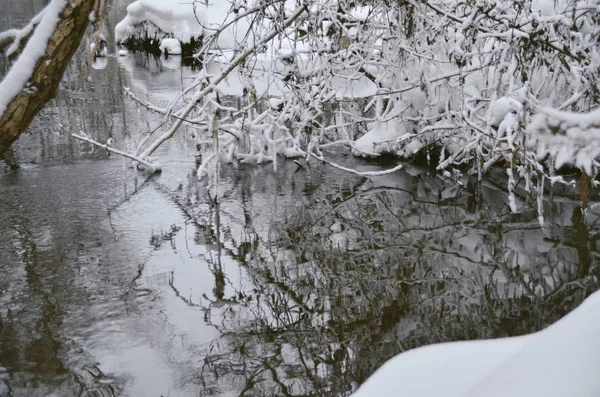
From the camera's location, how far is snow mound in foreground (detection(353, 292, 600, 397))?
2.44 meters

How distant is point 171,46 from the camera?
26125 mm

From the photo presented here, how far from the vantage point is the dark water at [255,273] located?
4957 mm

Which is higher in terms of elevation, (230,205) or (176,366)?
(230,205)

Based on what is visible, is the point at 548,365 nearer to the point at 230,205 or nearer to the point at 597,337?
the point at 597,337

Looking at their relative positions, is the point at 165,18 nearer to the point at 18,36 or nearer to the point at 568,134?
the point at 18,36

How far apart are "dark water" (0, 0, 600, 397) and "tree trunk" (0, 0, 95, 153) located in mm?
2618

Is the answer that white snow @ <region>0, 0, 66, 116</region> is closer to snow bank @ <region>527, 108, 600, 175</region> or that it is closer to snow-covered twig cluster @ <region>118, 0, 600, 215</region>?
snow bank @ <region>527, 108, 600, 175</region>

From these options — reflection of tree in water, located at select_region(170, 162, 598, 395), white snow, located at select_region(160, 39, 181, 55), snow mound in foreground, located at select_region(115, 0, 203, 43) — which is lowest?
reflection of tree in water, located at select_region(170, 162, 598, 395)

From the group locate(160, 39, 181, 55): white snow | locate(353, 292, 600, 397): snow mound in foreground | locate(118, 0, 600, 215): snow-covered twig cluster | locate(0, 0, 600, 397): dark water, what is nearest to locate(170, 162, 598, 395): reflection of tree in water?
locate(0, 0, 600, 397): dark water

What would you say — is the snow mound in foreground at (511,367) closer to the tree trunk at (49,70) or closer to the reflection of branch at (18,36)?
the tree trunk at (49,70)

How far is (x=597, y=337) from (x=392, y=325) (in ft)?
10.3

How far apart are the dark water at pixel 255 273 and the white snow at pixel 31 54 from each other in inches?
108

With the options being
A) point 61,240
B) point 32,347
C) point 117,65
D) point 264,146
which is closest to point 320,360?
point 32,347

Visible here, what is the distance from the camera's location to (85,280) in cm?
644
